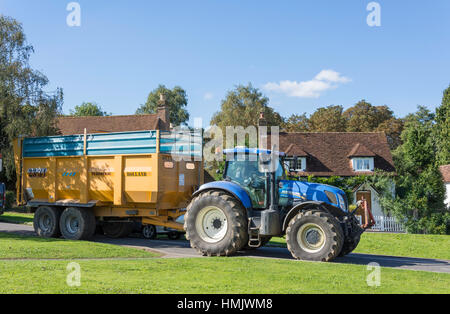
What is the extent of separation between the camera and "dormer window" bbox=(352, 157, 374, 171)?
121ft

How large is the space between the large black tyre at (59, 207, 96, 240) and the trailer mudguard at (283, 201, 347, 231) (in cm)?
712

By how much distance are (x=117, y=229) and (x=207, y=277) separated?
30.7 ft

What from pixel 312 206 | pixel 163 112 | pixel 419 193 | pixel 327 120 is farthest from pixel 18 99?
pixel 327 120

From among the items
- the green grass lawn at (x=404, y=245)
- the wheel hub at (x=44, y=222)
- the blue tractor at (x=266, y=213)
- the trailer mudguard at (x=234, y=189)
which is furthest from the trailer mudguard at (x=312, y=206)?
the wheel hub at (x=44, y=222)

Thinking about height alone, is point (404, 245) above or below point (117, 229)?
below

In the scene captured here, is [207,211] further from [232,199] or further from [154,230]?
[154,230]

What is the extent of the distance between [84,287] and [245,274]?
302cm

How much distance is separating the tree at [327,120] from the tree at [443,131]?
1322 centimetres

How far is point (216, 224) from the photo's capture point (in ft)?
40.0

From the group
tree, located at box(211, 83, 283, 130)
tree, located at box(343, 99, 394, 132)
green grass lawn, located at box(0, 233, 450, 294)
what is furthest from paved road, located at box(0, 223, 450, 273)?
tree, located at box(343, 99, 394, 132)

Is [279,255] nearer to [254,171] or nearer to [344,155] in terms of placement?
[254,171]

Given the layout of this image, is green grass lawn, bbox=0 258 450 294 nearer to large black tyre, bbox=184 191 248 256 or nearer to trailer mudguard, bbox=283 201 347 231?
large black tyre, bbox=184 191 248 256
